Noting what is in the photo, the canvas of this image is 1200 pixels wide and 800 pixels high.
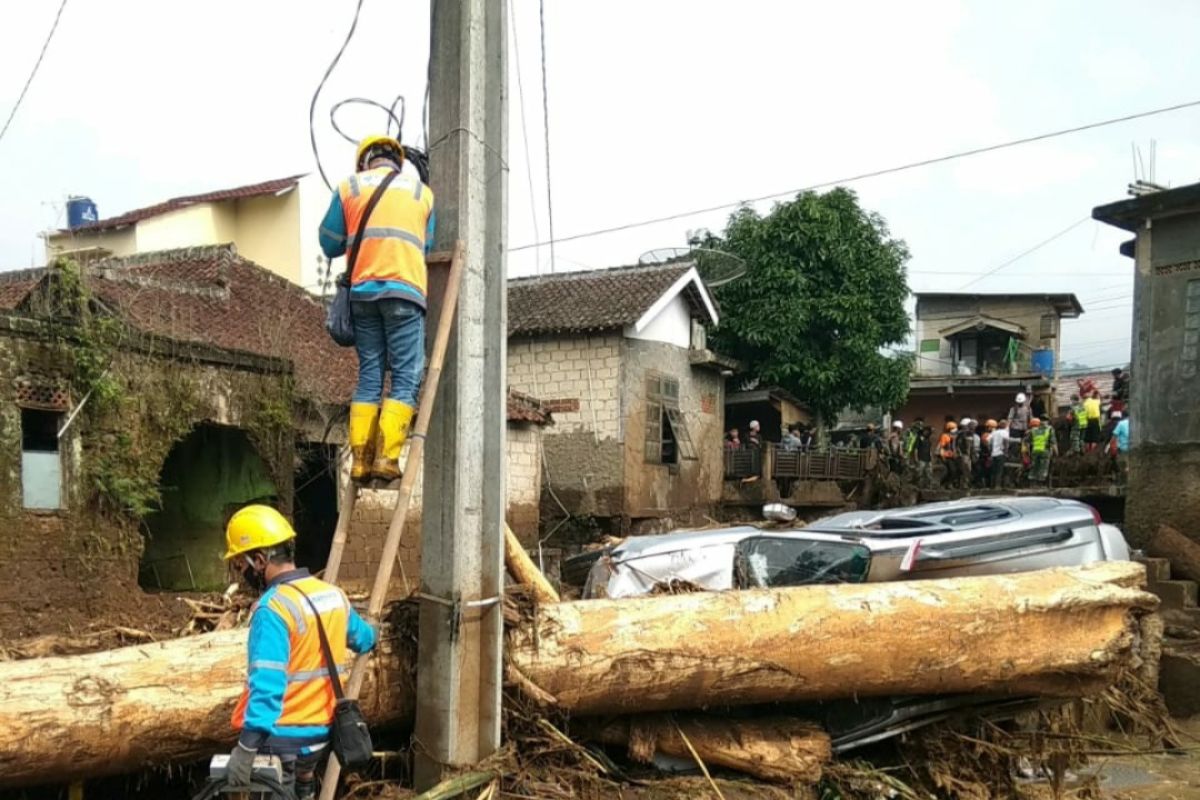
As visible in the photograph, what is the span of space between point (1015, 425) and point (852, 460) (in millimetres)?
3949

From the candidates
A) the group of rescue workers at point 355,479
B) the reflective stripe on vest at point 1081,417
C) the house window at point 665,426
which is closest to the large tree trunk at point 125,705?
the group of rescue workers at point 355,479

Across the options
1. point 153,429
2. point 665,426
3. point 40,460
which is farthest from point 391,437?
point 665,426

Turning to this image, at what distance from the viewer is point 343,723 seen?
11.7 ft

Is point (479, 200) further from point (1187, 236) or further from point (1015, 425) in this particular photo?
point (1015, 425)

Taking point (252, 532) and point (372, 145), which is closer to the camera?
point (252, 532)

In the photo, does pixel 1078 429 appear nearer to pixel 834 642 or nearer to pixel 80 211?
pixel 834 642

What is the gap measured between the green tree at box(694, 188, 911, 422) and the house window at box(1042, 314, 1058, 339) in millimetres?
10954

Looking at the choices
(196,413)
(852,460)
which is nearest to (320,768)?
(196,413)

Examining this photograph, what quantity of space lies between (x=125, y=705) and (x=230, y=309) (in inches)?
431

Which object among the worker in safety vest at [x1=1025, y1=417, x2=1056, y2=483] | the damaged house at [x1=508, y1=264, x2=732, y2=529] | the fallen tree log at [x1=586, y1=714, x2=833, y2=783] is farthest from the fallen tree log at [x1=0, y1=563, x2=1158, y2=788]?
the damaged house at [x1=508, y1=264, x2=732, y2=529]

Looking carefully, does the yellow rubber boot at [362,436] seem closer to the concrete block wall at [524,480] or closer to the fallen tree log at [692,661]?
the fallen tree log at [692,661]

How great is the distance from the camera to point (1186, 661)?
10.6m

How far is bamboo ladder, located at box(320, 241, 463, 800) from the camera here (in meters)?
3.80

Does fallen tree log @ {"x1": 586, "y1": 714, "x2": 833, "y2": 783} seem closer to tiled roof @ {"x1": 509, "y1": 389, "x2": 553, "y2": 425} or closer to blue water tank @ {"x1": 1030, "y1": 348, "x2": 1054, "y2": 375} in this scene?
tiled roof @ {"x1": 509, "y1": 389, "x2": 553, "y2": 425}
